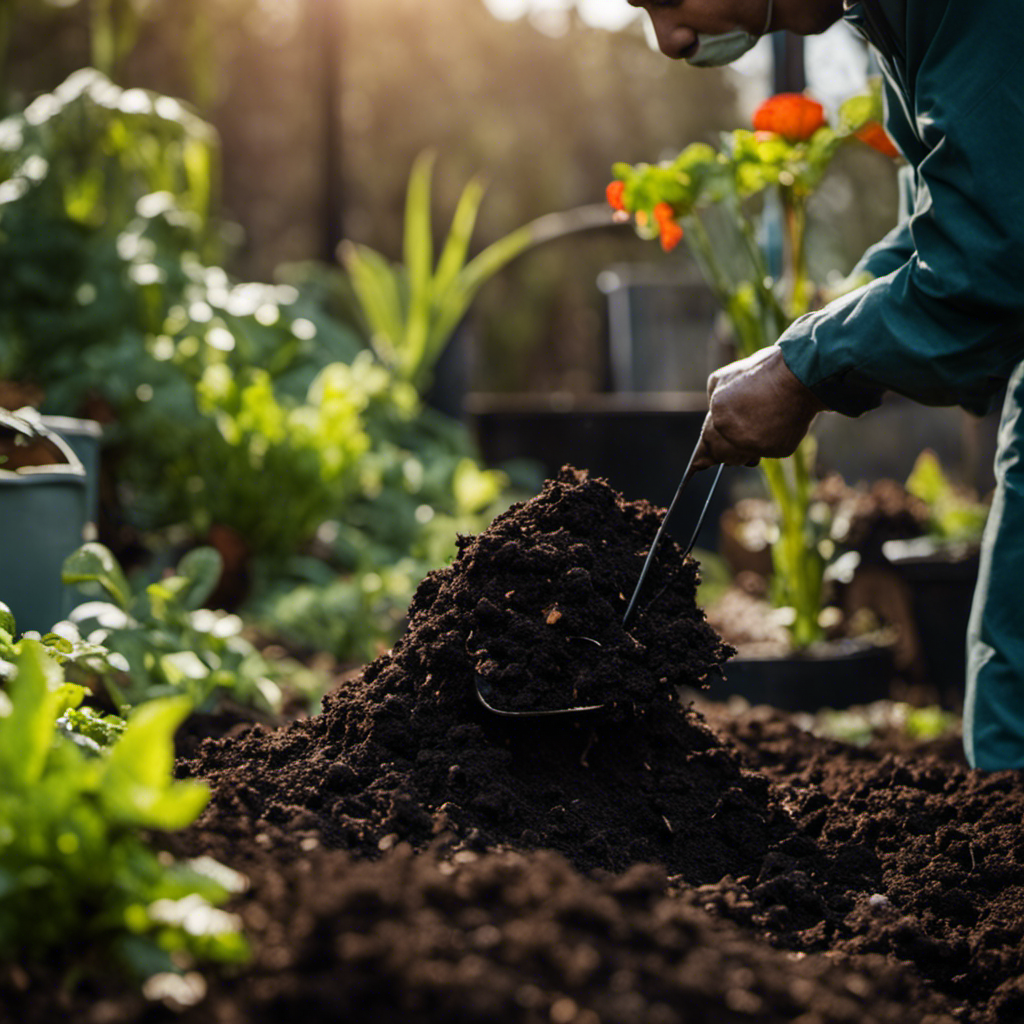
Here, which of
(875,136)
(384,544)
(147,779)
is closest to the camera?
(147,779)

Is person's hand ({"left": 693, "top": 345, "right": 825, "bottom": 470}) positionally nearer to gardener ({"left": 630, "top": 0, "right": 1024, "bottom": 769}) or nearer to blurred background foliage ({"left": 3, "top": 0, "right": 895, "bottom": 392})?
gardener ({"left": 630, "top": 0, "right": 1024, "bottom": 769})

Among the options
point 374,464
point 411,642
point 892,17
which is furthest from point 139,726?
point 374,464

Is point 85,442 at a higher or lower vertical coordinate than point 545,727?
higher

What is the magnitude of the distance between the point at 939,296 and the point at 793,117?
1.32 m

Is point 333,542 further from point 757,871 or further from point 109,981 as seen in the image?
Answer: point 109,981

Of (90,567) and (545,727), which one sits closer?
(545,727)

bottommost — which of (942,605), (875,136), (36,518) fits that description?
(942,605)

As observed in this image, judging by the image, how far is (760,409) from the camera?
1.60m

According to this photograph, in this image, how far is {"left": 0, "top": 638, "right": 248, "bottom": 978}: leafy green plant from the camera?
83 centimetres

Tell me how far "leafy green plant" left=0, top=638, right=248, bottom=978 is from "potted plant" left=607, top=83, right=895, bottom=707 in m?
2.05

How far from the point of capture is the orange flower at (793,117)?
257 cm

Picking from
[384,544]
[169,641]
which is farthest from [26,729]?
[384,544]

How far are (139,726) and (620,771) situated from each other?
3.43 ft

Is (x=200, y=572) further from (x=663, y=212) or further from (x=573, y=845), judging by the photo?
(x=663, y=212)
